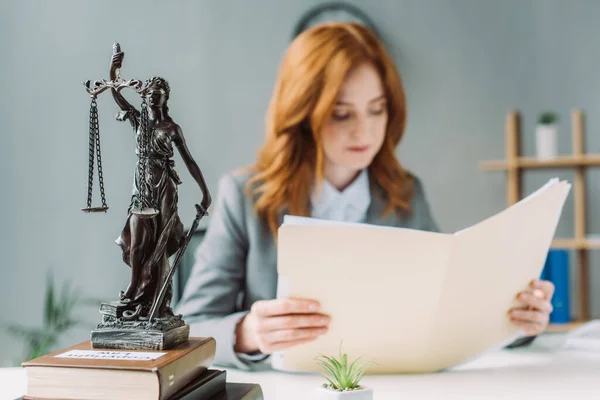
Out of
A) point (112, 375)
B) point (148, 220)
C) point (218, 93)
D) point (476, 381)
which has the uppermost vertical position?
point (218, 93)

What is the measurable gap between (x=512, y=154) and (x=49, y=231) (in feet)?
6.33

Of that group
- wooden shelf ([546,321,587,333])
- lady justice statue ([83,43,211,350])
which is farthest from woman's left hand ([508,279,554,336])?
wooden shelf ([546,321,587,333])

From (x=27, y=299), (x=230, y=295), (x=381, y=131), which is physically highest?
(x=381, y=131)

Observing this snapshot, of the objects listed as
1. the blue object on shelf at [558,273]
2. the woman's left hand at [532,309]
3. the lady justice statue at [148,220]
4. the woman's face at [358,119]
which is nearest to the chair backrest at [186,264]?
the woman's face at [358,119]

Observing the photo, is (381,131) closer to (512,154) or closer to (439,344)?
(439,344)

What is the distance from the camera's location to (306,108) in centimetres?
143

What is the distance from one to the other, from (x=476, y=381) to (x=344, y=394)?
363 millimetres

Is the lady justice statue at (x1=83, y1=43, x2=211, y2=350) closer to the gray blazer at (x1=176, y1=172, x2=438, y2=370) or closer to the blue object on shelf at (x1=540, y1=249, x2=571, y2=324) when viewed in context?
the gray blazer at (x1=176, y1=172, x2=438, y2=370)

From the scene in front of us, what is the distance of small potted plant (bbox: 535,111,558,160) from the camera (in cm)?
234

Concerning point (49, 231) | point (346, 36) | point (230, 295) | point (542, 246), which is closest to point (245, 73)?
point (49, 231)

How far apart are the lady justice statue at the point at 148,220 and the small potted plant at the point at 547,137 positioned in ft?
6.49

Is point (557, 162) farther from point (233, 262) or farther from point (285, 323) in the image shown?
point (285, 323)

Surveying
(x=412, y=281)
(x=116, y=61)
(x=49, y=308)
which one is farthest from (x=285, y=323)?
(x=49, y=308)

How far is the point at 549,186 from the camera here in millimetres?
959
